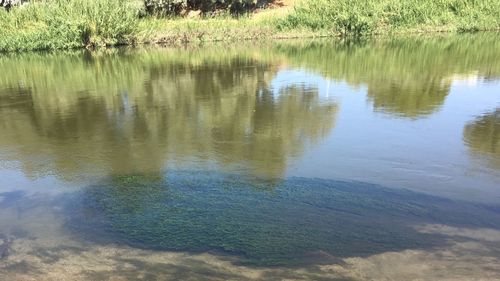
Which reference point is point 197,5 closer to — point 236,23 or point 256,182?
point 236,23

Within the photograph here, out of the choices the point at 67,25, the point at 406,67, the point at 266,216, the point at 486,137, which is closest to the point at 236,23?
the point at 67,25

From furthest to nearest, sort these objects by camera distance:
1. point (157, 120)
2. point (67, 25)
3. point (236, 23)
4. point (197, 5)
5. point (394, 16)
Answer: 1. point (197, 5)
2. point (236, 23)
3. point (394, 16)
4. point (67, 25)
5. point (157, 120)

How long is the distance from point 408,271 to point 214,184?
2535 mm

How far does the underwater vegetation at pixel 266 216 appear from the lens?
13.3 ft

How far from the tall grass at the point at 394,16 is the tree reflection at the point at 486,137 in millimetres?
21441

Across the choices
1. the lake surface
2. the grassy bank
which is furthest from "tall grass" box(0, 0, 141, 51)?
the lake surface

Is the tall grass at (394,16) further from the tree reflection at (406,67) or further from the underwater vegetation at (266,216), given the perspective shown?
the underwater vegetation at (266,216)

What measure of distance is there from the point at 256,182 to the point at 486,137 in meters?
3.79

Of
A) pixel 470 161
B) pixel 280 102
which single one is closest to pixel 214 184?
pixel 470 161

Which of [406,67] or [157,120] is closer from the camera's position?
[157,120]

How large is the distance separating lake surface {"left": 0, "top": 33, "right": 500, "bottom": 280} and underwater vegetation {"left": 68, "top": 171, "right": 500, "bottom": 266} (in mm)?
20

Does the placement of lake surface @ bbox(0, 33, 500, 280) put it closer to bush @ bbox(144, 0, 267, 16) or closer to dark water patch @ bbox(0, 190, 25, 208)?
dark water patch @ bbox(0, 190, 25, 208)

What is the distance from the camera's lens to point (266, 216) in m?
4.59

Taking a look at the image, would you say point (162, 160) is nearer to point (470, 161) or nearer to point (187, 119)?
point (187, 119)
